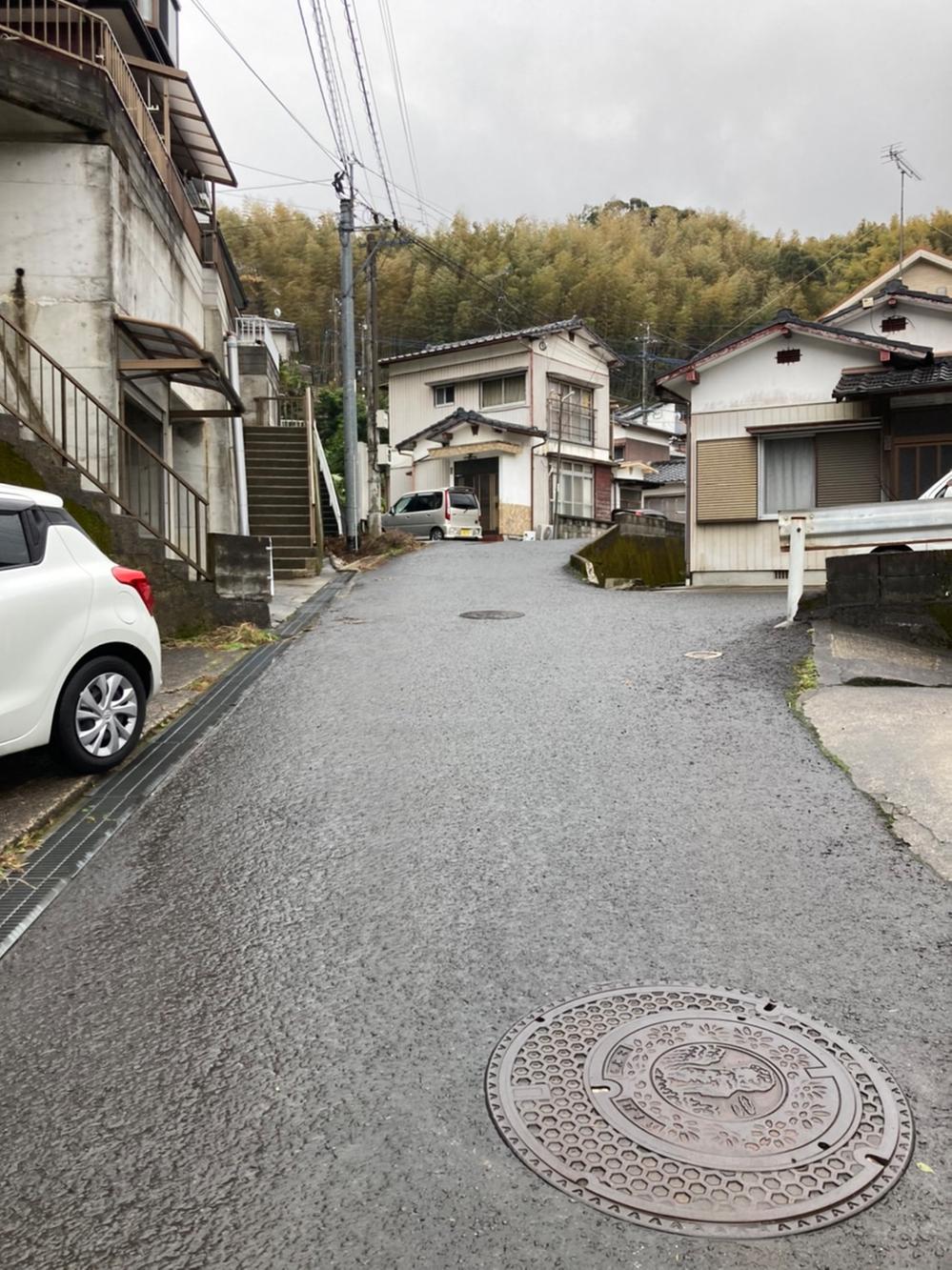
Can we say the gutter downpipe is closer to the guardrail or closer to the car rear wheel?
the guardrail

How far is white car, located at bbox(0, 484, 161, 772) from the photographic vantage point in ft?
16.2

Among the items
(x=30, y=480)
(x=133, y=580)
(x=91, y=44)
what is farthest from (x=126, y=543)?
(x=91, y=44)

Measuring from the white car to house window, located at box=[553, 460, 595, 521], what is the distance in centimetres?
2994

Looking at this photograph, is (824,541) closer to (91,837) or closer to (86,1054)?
(91,837)

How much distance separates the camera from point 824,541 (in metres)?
9.45

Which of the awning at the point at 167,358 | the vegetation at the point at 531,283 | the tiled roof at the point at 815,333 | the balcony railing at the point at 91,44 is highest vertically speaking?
the vegetation at the point at 531,283

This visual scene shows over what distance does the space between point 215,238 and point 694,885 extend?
52.8 feet

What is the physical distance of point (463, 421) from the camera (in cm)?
3350

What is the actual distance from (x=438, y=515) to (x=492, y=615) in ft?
55.8

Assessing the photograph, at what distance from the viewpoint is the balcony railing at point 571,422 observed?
3484 cm

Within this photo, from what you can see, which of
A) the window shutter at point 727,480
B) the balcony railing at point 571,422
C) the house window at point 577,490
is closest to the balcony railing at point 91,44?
the window shutter at point 727,480

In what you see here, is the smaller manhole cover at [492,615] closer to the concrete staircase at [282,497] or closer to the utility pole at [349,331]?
the concrete staircase at [282,497]

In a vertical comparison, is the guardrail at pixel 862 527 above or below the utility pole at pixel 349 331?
below

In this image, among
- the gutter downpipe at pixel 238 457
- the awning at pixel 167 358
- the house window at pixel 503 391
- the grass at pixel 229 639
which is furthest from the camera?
the house window at pixel 503 391
